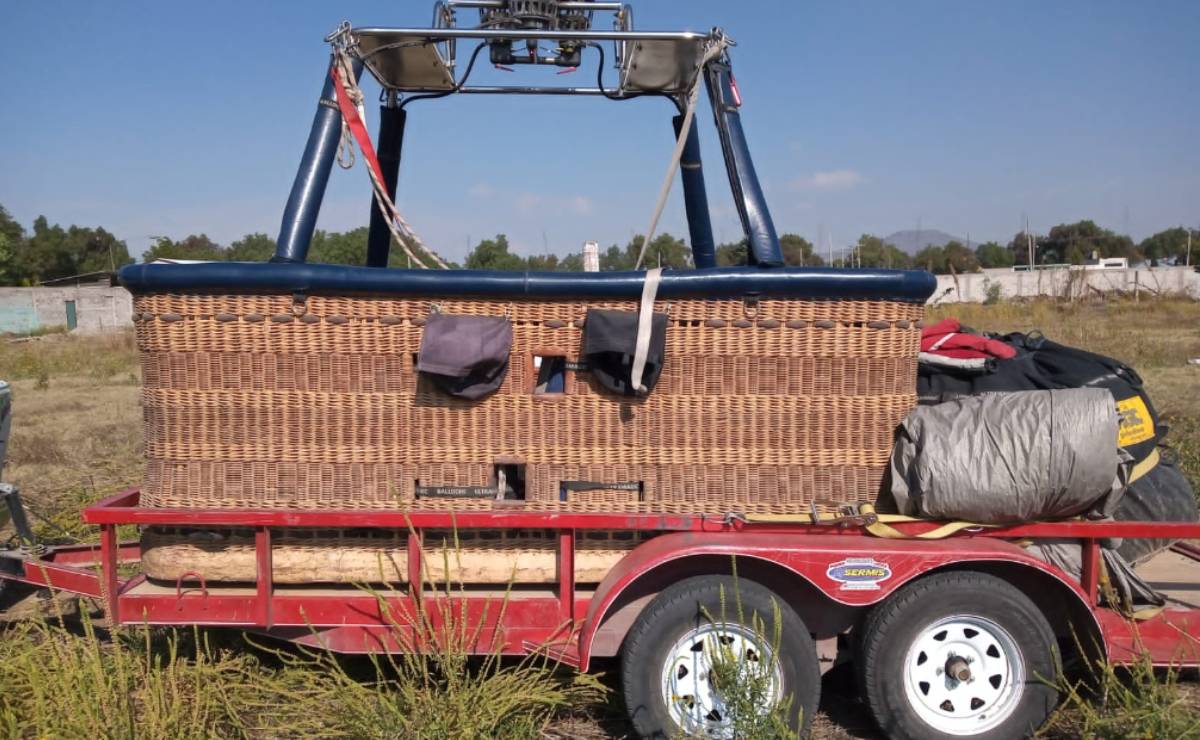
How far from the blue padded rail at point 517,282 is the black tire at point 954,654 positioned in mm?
1210

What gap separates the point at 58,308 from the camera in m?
41.1

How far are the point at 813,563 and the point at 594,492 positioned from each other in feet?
3.00

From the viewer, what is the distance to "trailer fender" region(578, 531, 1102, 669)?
11.1 feet

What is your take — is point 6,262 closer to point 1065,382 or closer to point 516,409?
point 516,409

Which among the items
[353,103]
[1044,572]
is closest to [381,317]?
[353,103]

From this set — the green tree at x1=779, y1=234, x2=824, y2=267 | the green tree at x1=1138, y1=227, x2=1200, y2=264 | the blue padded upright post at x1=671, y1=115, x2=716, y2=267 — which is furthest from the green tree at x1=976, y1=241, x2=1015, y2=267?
the blue padded upright post at x1=671, y1=115, x2=716, y2=267

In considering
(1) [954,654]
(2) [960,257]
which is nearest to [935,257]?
(2) [960,257]

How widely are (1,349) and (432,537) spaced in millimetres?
27358

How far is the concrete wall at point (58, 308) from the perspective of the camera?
40.0 meters

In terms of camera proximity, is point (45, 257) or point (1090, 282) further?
point (45, 257)

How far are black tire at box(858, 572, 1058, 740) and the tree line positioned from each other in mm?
10596

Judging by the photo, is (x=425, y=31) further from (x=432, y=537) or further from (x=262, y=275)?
(x=432, y=537)

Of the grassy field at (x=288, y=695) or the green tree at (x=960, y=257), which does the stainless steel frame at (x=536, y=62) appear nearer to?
the grassy field at (x=288, y=695)

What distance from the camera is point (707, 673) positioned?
3.44 m
